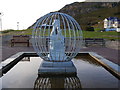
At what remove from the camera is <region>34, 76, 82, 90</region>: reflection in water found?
518 centimetres

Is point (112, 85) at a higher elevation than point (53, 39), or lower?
lower

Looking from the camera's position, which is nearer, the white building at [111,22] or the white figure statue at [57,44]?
the white figure statue at [57,44]

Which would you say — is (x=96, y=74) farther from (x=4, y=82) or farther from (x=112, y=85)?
(x=4, y=82)

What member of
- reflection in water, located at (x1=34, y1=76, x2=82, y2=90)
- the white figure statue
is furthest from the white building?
reflection in water, located at (x1=34, y1=76, x2=82, y2=90)

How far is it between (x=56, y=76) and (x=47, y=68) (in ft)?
1.80

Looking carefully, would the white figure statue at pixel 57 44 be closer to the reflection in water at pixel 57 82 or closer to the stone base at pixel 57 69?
the stone base at pixel 57 69

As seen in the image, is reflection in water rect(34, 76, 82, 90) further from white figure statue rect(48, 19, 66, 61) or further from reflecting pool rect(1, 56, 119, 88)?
white figure statue rect(48, 19, 66, 61)

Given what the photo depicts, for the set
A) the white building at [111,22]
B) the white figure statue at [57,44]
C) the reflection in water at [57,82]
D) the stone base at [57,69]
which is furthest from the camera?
the white building at [111,22]

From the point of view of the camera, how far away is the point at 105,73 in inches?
259

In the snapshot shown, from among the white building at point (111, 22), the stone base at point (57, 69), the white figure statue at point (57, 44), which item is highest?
the white building at point (111, 22)

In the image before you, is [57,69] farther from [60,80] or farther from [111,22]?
[111,22]

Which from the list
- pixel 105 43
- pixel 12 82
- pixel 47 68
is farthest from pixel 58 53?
pixel 105 43

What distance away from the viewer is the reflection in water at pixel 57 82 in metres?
5.18

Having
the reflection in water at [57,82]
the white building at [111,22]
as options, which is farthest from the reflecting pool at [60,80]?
the white building at [111,22]
